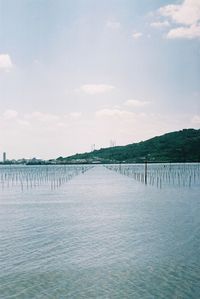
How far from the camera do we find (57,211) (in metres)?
38.7

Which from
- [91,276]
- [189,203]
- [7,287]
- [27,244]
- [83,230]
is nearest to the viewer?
[7,287]

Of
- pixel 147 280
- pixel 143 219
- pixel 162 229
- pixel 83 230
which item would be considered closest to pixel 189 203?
pixel 143 219

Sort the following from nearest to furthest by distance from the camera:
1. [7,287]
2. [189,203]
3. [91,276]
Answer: [7,287] < [91,276] < [189,203]

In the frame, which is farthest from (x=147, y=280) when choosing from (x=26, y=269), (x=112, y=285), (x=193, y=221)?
(x=193, y=221)

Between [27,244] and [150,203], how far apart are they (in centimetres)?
2425

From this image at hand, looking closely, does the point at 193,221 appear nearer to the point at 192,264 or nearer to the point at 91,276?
the point at 192,264

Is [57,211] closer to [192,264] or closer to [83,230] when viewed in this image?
[83,230]

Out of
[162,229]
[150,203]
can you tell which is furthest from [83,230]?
[150,203]

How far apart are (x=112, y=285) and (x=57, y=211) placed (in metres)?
23.7

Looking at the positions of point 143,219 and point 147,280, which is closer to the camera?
point 147,280

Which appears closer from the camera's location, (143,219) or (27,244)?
(27,244)

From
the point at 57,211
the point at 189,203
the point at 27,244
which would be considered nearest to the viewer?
the point at 27,244

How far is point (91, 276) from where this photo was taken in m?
16.6

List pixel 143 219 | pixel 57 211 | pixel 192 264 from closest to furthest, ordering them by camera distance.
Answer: pixel 192 264, pixel 143 219, pixel 57 211
